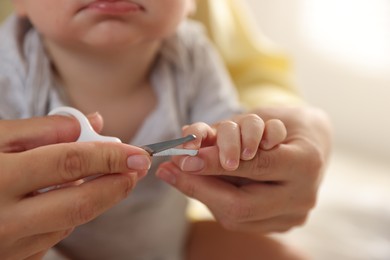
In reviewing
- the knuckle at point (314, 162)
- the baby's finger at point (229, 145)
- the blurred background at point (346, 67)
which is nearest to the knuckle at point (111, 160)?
the baby's finger at point (229, 145)

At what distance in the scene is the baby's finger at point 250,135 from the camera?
0.54 meters

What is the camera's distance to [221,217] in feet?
2.04

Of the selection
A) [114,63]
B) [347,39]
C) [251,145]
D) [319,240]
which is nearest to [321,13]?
[347,39]

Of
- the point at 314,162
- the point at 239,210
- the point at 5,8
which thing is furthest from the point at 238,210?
the point at 5,8

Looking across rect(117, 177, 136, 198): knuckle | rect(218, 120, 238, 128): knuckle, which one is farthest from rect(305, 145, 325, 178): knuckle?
rect(117, 177, 136, 198): knuckle

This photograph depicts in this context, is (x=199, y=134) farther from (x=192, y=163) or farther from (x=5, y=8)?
(x=5, y=8)

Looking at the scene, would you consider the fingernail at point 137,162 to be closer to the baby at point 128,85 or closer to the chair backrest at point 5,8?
the baby at point 128,85

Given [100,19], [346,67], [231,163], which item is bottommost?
[346,67]

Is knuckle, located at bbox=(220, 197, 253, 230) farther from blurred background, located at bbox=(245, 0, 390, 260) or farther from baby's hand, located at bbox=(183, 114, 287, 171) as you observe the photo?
blurred background, located at bbox=(245, 0, 390, 260)

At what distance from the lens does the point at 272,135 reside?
0.57 m

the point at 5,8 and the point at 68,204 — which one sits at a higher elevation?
the point at 5,8

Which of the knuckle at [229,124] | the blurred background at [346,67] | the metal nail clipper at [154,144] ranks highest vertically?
the knuckle at [229,124]

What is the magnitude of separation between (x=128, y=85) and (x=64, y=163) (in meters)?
0.30

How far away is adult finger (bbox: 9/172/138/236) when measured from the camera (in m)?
0.47
